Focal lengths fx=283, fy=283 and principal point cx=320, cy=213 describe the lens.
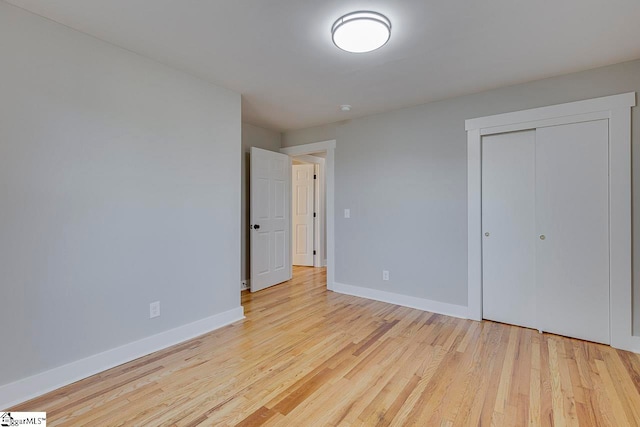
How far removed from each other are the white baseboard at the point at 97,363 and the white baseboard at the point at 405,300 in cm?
175

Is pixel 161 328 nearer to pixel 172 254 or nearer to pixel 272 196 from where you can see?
pixel 172 254

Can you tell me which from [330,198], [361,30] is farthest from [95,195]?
[330,198]

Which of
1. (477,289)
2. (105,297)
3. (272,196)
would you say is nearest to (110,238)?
(105,297)

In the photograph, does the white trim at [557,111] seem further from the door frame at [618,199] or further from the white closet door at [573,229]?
the white closet door at [573,229]

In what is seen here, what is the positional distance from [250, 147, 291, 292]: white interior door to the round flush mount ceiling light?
2381mm

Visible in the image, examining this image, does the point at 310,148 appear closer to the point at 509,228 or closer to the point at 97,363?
the point at 509,228

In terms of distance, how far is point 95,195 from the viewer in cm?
203

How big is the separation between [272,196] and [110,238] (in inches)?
94.4

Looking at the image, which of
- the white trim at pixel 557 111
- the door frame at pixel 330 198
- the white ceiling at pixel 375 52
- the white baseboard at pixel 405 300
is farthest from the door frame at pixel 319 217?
the white trim at pixel 557 111

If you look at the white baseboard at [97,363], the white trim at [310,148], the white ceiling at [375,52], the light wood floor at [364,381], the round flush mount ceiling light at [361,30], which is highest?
the white ceiling at [375,52]

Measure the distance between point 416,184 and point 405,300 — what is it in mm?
1416

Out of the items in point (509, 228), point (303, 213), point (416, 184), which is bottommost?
point (509, 228)

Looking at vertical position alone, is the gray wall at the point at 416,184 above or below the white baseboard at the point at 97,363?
above

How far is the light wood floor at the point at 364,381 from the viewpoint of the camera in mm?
1600
